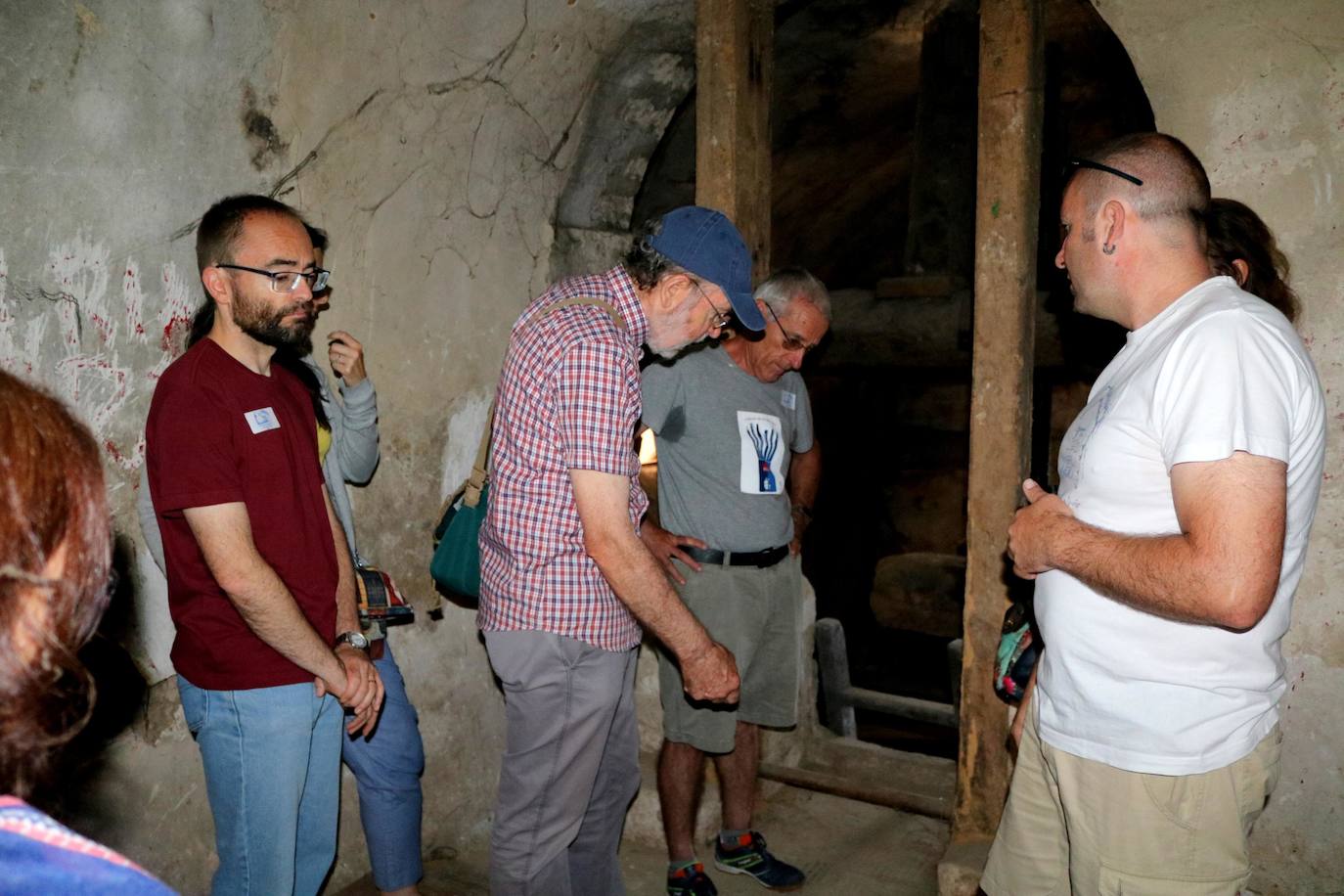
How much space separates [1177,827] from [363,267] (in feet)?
8.75

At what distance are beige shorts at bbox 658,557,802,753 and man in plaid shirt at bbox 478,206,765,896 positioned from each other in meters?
0.65

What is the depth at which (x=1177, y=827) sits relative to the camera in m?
1.82

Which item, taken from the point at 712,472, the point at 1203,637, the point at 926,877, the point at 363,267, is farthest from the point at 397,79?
the point at 926,877

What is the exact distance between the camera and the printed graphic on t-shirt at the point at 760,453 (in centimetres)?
324

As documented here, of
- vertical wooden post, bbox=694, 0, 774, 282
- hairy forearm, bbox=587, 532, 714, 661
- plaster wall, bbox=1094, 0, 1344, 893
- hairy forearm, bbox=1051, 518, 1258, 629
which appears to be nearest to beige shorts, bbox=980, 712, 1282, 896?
hairy forearm, bbox=1051, 518, 1258, 629

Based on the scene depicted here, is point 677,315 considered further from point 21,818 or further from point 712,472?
point 21,818

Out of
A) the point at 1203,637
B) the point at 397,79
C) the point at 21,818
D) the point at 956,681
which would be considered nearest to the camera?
the point at 21,818

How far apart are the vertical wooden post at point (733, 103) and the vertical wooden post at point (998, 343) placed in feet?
Result: 2.69

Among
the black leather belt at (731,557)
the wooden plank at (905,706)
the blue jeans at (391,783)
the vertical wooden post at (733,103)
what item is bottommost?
the wooden plank at (905,706)

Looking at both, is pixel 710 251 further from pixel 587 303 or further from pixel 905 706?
pixel 905 706

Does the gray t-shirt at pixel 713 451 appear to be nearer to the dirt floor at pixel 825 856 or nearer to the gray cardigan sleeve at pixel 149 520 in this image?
the dirt floor at pixel 825 856

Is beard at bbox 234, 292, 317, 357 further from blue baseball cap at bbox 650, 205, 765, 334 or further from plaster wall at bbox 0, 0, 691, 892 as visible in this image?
blue baseball cap at bbox 650, 205, 765, 334

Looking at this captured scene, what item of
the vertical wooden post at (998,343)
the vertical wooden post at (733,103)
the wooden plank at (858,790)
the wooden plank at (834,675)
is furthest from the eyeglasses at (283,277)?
the wooden plank at (834,675)

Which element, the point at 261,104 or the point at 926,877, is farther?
the point at 926,877
